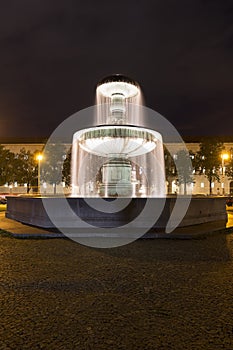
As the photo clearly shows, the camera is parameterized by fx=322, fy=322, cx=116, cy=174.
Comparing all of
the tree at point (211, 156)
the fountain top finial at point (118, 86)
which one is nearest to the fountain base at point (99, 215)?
the fountain top finial at point (118, 86)

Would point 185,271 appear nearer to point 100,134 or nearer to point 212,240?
point 212,240

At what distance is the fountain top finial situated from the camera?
16070 mm

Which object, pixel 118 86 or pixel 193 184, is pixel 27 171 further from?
pixel 118 86

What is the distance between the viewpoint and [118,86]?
53.7 ft

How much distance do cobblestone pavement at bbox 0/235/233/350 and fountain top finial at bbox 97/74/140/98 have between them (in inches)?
437

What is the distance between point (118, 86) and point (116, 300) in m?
13.8

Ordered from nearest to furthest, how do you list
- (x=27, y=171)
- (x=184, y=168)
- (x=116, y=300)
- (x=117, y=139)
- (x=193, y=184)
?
(x=116, y=300) < (x=117, y=139) < (x=27, y=171) < (x=184, y=168) < (x=193, y=184)

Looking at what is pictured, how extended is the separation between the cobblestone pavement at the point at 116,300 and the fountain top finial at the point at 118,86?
11.1 m

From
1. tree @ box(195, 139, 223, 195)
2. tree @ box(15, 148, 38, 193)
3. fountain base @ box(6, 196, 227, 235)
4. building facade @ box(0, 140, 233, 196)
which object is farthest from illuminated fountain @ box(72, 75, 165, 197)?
building facade @ box(0, 140, 233, 196)

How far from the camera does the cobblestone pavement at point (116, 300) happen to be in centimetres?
291

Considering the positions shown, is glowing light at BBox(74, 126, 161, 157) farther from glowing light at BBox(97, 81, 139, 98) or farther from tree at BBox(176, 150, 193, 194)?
tree at BBox(176, 150, 193, 194)

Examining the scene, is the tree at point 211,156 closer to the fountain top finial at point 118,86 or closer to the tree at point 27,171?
the tree at point 27,171

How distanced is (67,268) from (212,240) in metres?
4.68

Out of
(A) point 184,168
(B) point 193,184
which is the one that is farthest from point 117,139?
(B) point 193,184
